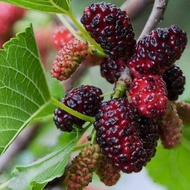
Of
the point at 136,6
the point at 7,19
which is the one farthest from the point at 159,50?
the point at 7,19

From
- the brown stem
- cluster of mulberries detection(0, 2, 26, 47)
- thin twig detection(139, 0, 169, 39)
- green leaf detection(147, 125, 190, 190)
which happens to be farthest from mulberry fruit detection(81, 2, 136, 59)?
cluster of mulberries detection(0, 2, 26, 47)

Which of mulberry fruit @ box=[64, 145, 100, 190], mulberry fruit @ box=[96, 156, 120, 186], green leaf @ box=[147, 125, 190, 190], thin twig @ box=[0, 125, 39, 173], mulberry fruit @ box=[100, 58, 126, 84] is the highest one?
mulberry fruit @ box=[100, 58, 126, 84]

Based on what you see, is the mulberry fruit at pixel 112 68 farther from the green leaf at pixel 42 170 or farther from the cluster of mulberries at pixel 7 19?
the cluster of mulberries at pixel 7 19

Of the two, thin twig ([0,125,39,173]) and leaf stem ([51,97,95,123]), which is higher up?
leaf stem ([51,97,95,123])

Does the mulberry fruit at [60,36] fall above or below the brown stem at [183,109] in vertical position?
above

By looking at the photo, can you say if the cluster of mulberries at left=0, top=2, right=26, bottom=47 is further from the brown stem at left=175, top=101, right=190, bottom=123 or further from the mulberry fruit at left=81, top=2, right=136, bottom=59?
the mulberry fruit at left=81, top=2, right=136, bottom=59

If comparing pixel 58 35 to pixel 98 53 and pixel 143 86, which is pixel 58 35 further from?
pixel 143 86

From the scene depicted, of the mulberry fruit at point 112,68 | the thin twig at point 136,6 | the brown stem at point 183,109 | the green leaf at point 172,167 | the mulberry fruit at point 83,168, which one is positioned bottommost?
the green leaf at point 172,167

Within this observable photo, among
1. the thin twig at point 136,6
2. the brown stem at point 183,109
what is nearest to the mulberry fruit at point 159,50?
the brown stem at point 183,109
